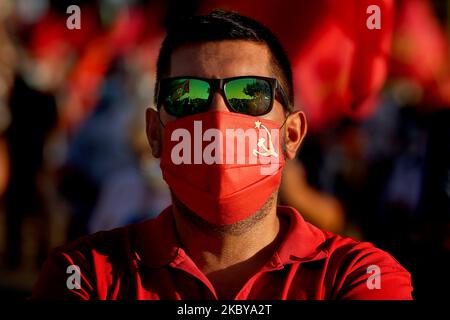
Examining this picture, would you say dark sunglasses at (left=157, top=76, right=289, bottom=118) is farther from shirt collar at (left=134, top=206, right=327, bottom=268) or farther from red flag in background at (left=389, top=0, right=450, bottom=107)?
red flag in background at (left=389, top=0, right=450, bottom=107)

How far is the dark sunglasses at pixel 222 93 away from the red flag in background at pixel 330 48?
0.50 meters

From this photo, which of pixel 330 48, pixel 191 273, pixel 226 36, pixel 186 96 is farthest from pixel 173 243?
pixel 330 48

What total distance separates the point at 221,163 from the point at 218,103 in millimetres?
187

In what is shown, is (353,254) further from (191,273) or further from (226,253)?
(191,273)

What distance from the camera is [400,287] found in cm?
231

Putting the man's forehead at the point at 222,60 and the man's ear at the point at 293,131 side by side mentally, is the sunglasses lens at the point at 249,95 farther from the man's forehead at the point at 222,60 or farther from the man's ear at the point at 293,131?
the man's ear at the point at 293,131

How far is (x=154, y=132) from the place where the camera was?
2.38 meters

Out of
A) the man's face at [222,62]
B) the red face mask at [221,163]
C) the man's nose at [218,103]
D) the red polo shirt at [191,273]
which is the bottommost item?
the red polo shirt at [191,273]

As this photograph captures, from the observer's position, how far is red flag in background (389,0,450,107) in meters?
2.73

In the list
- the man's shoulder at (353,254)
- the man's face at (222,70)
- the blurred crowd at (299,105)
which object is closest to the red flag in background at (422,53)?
the blurred crowd at (299,105)

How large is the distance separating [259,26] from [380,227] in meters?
0.96

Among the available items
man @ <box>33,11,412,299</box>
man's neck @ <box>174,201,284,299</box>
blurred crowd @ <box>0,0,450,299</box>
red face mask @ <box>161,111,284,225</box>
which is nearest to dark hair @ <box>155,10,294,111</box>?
man @ <box>33,11,412,299</box>

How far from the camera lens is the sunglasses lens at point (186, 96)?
2211 mm

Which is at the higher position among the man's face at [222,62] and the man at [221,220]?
the man's face at [222,62]
